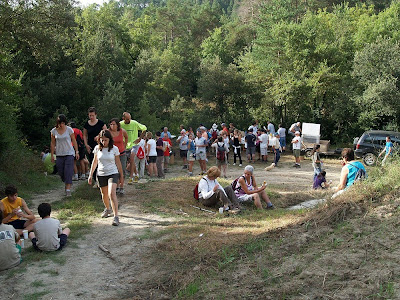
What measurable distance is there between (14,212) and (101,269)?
1972 mm

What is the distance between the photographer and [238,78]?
28422 mm

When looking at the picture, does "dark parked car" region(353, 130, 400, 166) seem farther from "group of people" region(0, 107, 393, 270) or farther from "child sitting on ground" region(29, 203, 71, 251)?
"child sitting on ground" region(29, 203, 71, 251)

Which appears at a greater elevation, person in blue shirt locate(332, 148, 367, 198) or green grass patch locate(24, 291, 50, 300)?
person in blue shirt locate(332, 148, 367, 198)

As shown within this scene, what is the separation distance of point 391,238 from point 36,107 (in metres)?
20.8

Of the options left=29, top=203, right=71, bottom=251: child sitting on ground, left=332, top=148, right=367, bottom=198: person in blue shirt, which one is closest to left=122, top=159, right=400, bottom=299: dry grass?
left=332, top=148, right=367, bottom=198: person in blue shirt

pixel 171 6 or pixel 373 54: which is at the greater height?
pixel 171 6

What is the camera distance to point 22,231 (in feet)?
22.1

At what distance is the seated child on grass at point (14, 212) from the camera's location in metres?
6.91

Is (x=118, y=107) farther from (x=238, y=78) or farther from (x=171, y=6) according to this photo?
(x=171, y=6)

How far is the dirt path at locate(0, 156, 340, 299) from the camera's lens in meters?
5.38

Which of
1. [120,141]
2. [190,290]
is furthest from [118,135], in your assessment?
[190,290]

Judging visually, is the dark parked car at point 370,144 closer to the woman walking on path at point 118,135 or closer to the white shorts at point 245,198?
the white shorts at point 245,198

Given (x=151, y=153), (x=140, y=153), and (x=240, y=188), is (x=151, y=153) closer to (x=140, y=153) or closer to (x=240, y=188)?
(x=140, y=153)

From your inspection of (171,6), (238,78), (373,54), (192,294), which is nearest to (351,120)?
(373,54)
